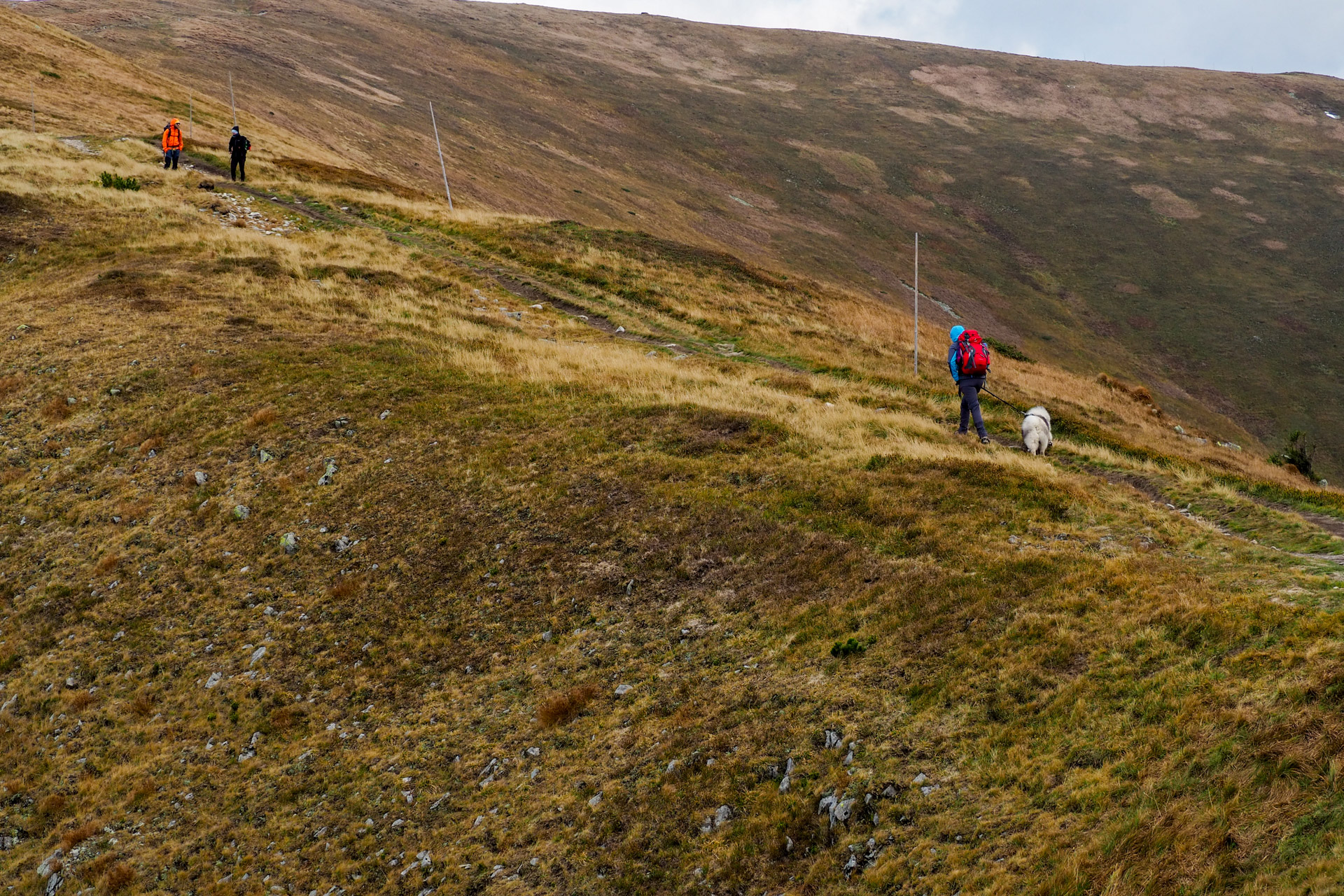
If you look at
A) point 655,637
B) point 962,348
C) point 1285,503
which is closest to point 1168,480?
point 1285,503

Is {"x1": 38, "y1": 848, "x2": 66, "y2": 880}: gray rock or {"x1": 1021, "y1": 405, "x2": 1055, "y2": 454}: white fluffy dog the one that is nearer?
{"x1": 38, "y1": 848, "x2": 66, "y2": 880}: gray rock

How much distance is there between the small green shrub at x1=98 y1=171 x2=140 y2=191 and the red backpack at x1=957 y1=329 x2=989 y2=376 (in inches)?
1414

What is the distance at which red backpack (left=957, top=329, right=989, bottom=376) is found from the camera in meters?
19.3

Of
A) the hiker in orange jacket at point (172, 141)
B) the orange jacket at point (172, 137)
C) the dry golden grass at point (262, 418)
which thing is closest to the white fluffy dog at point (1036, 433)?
the dry golden grass at point (262, 418)

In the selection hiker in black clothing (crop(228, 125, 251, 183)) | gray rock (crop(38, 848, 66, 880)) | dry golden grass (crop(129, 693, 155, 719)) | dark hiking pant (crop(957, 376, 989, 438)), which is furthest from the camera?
hiker in black clothing (crop(228, 125, 251, 183))

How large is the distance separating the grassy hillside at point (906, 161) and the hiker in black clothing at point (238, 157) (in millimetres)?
6422

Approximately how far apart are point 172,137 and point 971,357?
3804 centimetres

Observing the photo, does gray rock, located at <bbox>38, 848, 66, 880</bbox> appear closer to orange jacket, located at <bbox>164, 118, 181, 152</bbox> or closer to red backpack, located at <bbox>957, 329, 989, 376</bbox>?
red backpack, located at <bbox>957, 329, 989, 376</bbox>

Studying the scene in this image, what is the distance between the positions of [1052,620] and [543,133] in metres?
75.5

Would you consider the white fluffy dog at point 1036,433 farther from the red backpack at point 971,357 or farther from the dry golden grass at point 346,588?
the dry golden grass at point 346,588

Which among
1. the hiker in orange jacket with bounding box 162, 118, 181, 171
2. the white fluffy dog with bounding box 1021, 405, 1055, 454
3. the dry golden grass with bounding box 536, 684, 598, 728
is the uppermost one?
the hiker in orange jacket with bounding box 162, 118, 181, 171

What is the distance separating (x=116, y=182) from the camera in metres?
38.0

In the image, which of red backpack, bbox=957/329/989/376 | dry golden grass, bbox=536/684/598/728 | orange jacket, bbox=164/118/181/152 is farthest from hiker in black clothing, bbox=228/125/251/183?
dry golden grass, bbox=536/684/598/728

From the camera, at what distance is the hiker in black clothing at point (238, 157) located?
40.2 meters
